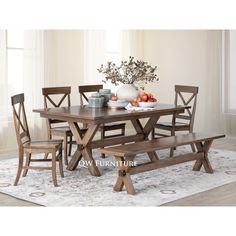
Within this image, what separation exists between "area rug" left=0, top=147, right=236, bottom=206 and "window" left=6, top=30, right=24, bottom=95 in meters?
1.49

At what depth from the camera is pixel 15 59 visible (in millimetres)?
7254

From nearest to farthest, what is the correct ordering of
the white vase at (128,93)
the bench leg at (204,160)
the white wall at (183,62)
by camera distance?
1. the bench leg at (204,160)
2. the white vase at (128,93)
3. the white wall at (183,62)

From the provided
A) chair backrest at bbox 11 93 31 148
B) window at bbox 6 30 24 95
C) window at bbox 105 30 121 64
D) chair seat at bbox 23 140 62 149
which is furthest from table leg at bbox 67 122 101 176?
window at bbox 105 30 121 64

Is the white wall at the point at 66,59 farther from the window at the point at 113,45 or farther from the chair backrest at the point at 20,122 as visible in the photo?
the chair backrest at the point at 20,122

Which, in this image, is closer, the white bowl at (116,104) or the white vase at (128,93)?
the white bowl at (116,104)

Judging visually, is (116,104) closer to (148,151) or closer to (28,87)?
(148,151)

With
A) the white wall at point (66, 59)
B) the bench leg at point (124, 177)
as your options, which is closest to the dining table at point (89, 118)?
the bench leg at point (124, 177)

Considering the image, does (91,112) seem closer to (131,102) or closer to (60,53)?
(131,102)

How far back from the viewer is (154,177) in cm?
538

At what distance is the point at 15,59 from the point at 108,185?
2.96 m

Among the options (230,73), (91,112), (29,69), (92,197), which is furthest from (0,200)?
(230,73)

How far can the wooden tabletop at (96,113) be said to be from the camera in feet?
16.9

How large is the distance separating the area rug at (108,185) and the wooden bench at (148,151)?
10 cm
